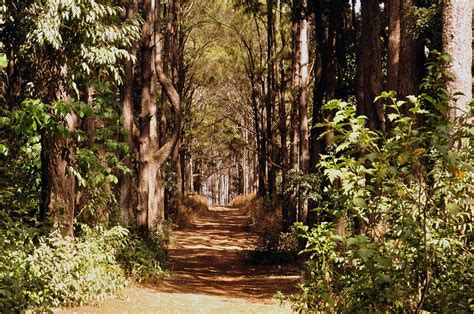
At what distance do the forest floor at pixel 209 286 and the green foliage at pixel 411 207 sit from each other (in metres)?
3.95

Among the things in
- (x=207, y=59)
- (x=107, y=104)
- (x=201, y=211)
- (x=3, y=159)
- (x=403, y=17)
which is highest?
(x=207, y=59)

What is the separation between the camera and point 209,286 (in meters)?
13.1

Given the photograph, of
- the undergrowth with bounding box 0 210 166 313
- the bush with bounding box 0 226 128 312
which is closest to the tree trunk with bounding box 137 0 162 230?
the undergrowth with bounding box 0 210 166 313

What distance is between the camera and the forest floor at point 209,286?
9.06 m

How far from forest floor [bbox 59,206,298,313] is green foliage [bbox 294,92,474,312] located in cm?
395

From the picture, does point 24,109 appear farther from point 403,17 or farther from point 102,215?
point 403,17

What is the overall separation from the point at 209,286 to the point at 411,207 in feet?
29.4

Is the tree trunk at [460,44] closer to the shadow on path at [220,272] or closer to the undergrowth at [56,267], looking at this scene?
the undergrowth at [56,267]

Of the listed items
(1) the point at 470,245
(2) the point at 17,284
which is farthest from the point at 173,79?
(1) the point at 470,245

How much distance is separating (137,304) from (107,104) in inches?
154

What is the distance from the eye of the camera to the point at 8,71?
11172mm

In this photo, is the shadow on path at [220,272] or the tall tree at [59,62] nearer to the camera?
the tall tree at [59,62]

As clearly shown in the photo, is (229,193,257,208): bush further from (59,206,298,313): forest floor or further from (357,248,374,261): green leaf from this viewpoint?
(357,248,374,261): green leaf

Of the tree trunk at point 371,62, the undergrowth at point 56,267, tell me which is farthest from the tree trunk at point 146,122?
the tree trunk at point 371,62
